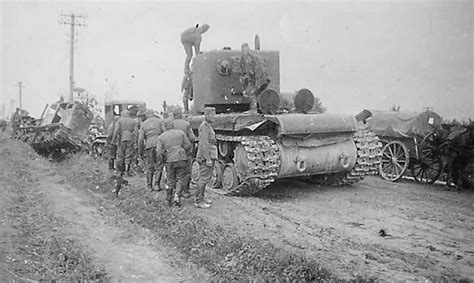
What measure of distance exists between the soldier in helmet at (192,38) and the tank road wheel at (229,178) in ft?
11.5

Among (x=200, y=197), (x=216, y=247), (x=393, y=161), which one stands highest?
(x=393, y=161)

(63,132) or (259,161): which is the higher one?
(63,132)

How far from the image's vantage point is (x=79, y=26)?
43.0 metres

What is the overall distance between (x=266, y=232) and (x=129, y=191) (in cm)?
428

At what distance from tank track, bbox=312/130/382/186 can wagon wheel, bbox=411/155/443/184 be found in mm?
1816

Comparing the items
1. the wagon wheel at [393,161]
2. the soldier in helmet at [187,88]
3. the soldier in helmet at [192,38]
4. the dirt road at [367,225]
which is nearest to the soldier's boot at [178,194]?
the dirt road at [367,225]

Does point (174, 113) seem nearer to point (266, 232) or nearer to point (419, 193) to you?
point (266, 232)

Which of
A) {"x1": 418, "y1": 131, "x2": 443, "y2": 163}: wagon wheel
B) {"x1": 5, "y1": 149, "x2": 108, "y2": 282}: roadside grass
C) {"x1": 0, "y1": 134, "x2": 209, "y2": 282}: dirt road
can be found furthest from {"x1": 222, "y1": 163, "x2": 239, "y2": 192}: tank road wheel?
{"x1": 418, "y1": 131, "x2": 443, "y2": 163}: wagon wheel

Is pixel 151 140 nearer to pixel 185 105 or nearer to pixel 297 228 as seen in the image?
pixel 185 105

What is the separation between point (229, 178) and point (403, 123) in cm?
523

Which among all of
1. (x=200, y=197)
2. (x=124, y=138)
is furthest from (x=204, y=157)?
(x=124, y=138)

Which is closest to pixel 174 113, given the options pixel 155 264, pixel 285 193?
pixel 285 193

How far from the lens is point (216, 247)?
6070 millimetres

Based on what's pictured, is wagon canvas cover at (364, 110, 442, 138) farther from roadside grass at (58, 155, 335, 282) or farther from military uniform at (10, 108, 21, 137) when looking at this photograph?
military uniform at (10, 108, 21, 137)
